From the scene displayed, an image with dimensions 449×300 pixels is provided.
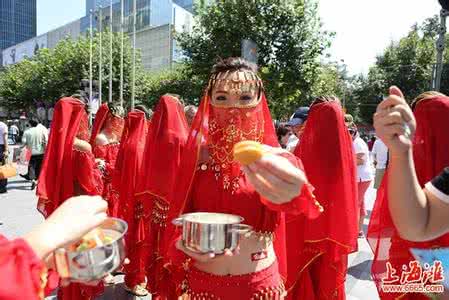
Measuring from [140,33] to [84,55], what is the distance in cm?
2657

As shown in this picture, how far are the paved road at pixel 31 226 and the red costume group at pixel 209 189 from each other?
41.1 inches

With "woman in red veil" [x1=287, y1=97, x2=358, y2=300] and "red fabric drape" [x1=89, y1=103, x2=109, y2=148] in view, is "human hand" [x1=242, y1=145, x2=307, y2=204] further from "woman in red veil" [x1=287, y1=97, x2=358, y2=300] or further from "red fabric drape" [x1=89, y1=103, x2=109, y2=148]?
"red fabric drape" [x1=89, y1=103, x2=109, y2=148]

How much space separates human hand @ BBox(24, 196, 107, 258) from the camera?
1.17 metres

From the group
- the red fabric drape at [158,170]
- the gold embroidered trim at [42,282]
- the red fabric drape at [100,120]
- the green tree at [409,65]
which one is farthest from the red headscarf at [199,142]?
the green tree at [409,65]

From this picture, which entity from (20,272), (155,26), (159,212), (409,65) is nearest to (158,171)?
(159,212)

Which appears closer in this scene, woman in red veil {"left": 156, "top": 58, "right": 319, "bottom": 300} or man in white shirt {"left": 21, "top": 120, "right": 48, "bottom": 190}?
woman in red veil {"left": 156, "top": 58, "right": 319, "bottom": 300}

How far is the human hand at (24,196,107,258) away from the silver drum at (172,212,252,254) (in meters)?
0.48

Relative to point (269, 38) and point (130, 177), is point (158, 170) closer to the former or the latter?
point (130, 177)

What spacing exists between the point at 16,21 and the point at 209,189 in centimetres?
10388

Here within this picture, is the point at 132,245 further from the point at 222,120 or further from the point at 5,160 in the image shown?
the point at 5,160

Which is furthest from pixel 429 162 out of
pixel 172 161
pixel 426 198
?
pixel 172 161

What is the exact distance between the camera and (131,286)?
187 inches

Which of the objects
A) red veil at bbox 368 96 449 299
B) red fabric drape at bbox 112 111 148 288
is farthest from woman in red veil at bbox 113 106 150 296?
red veil at bbox 368 96 449 299

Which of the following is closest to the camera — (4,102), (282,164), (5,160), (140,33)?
(282,164)
